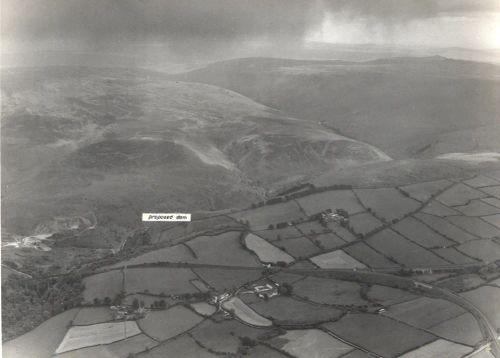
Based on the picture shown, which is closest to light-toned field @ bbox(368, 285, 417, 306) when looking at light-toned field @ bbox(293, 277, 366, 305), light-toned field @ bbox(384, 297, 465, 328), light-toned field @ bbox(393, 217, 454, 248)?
light-toned field @ bbox(384, 297, 465, 328)

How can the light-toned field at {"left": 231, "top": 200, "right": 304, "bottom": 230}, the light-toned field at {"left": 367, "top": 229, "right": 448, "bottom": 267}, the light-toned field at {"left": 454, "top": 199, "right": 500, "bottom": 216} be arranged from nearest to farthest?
1. the light-toned field at {"left": 367, "top": 229, "right": 448, "bottom": 267}
2. the light-toned field at {"left": 231, "top": 200, "right": 304, "bottom": 230}
3. the light-toned field at {"left": 454, "top": 199, "right": 500, "bottom": 216}

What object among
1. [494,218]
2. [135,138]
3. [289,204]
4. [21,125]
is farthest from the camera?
[21,125]

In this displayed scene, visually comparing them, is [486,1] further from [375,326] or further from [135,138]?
[135,138]

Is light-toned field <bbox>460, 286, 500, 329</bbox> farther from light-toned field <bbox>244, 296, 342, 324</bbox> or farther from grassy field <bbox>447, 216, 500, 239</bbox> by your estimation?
light-toned field <bbox>244, 296, 342, 324</bbox>

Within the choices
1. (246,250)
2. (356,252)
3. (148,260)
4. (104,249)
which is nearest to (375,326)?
(356,252)

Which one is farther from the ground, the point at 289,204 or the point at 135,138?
the point at 135,138

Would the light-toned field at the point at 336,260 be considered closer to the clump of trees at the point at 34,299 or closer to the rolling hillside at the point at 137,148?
the rolling hillside at the point at 137,148
